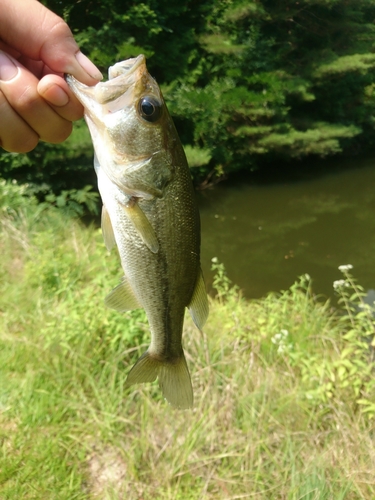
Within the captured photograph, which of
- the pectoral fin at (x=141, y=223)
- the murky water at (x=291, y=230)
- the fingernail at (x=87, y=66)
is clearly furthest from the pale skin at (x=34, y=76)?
the murky water at (x=291, y=230)

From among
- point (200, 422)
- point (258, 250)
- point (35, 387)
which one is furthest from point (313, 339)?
point (258, 250)

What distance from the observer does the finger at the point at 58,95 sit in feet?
4.57

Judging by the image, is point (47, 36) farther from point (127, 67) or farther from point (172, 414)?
point (172, 414)

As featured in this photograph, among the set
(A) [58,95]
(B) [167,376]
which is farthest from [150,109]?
(B) [167,376]

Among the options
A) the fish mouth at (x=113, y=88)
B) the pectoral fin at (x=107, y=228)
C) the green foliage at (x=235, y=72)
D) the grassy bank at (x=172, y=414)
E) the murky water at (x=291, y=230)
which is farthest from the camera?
the green foliage at (x=235, y=72)

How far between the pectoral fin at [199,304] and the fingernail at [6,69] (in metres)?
0.88

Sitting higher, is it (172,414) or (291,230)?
(172,414)

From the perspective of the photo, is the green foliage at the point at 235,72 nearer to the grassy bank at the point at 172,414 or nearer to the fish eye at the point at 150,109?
the grassy bank at the point at 172,414

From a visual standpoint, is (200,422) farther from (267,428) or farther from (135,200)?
Result: (135,200)

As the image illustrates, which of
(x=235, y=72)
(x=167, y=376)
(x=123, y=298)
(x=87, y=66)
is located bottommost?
(x=235, y=72)

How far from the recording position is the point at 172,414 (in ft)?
9.19

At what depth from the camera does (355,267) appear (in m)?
7.76

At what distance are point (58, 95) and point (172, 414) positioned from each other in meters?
2.11

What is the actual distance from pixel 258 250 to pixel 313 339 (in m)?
4.97
